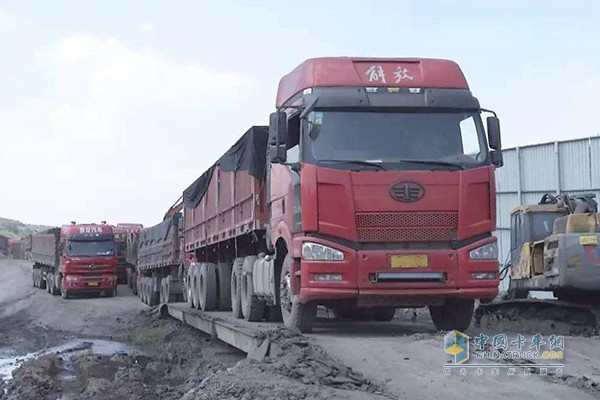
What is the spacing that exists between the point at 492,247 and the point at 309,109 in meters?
2.67

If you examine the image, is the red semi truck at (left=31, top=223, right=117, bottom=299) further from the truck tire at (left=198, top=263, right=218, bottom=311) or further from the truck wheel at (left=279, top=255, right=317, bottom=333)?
the truck wheel at (left=279, top=255, right=317, bottom=333)

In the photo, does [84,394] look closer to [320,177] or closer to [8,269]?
[320,177]

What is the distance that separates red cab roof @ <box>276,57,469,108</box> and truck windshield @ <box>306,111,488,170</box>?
0.41 meters

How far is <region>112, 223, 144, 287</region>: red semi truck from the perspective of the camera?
1416 inches

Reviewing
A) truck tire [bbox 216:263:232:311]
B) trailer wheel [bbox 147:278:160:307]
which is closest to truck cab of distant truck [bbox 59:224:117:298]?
trailer wheel [bbox 147:278:160:307]

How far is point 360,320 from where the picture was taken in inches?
496

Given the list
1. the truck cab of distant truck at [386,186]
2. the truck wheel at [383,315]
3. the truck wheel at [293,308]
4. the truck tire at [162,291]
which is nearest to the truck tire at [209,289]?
the truck wheel at [383,315]

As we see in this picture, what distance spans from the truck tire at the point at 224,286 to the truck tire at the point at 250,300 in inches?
115

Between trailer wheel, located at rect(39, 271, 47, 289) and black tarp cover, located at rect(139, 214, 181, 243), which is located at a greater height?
black tarp cover, located at rect(139, 214, 181, 243)

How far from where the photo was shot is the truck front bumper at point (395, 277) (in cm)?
867

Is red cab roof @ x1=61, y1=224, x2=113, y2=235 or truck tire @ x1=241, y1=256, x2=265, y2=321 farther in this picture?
red cab roof @ x1=61, y1=224, x2=113, y2=235

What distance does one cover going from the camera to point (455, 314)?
32.4 ft

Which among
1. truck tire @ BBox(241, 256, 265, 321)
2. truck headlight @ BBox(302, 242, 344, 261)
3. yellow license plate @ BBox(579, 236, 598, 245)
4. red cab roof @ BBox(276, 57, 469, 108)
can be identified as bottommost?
truck tire @ BBox(241, 256, 265, 321)

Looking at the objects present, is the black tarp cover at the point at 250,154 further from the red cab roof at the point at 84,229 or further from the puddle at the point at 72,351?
the red cab roof at the point at 84,229
